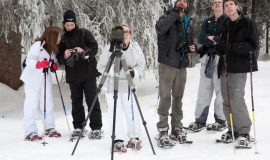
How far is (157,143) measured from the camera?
5.96m

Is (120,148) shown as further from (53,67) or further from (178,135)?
(53,67)

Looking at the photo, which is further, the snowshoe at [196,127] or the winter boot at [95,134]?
the snowshoe at [196,127]

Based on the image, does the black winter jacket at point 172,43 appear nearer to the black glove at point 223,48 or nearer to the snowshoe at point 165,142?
the black glove at point 223,48

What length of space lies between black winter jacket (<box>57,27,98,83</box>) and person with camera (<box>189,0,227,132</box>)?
5.79 ft

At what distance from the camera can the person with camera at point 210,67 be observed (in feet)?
21.1

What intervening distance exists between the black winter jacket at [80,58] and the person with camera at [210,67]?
1766mm

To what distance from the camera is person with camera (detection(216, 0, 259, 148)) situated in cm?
558

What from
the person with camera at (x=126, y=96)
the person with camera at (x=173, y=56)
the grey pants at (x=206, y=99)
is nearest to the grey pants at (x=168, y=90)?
the person with camera at (x=173, y=56)

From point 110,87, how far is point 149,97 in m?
5.17

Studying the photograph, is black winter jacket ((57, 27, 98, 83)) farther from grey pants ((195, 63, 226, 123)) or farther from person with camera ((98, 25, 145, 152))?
grey pants ((195, 63, 226, 123))

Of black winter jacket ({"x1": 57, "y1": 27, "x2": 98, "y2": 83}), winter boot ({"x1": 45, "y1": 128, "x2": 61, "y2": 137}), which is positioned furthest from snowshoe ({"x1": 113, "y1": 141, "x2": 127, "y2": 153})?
winter boot ({"x1": 45, "y1": 128, "x2": 61, "y2": 137})

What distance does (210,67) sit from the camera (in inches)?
255

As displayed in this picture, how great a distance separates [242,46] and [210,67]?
1.03 m

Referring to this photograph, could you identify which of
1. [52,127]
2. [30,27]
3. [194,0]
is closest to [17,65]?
[30,27]
